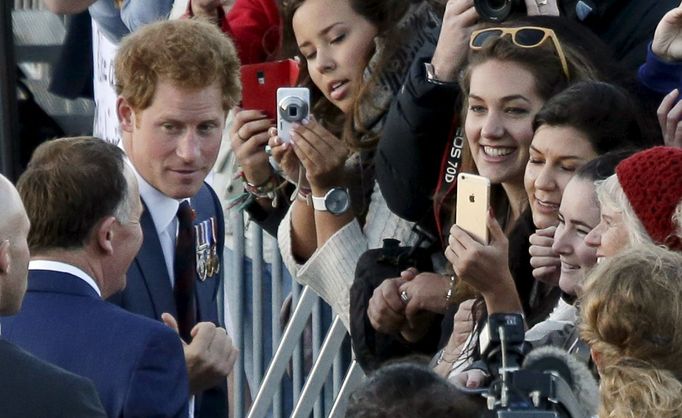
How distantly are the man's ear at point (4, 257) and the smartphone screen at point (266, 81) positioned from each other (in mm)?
1908

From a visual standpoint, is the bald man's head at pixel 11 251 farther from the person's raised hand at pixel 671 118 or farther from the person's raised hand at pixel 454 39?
the person's raised hand at pixel 671 118

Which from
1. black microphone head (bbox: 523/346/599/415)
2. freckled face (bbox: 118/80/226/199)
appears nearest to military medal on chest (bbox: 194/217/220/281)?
freckled face (bbox: 118/80/226/199)

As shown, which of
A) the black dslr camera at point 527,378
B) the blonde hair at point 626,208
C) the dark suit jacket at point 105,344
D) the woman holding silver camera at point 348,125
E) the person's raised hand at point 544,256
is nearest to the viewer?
the black dslr camera at point 527,378

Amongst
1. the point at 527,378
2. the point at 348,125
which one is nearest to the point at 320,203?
the point at 348,125

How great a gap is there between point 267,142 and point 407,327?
879mm

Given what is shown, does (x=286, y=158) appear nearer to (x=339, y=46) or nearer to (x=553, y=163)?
(x=339, y=46)

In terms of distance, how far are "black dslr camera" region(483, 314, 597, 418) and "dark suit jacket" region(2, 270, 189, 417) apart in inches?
43.5

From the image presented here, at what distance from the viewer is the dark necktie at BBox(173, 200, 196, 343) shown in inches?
184

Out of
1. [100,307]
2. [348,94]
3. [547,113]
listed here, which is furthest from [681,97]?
[100,307]

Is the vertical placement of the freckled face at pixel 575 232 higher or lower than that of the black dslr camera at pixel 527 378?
lower

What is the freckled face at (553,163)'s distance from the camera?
416 centimetres

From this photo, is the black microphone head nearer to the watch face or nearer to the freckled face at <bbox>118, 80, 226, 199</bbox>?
the freckled face at <bbox>118, 80, 226, 199</bbox>

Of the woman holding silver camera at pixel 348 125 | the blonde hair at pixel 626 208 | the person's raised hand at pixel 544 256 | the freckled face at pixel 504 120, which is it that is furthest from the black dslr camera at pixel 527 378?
the woman holding silver camera at pixel 348 125

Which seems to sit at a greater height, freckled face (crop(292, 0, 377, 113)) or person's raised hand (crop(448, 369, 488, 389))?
freckled face (crop(292, 0, 377, 113))
